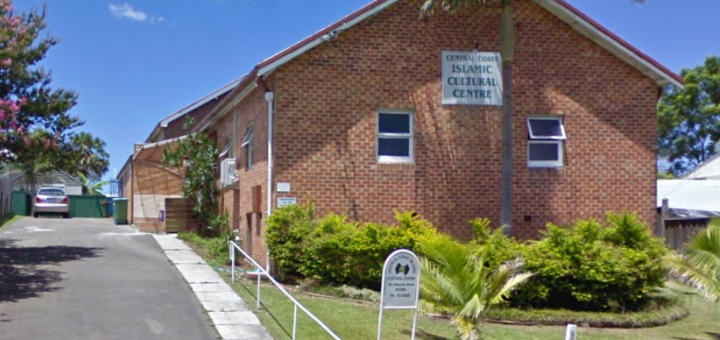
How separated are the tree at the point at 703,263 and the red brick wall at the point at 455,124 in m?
4.10

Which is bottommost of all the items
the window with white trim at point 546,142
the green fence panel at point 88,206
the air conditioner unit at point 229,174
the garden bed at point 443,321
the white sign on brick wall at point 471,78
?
the garden bed at point 443,321

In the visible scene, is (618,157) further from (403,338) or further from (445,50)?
(403,338)

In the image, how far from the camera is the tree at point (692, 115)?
40.6 meters

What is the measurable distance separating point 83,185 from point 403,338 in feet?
160

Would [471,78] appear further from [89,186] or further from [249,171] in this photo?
[89,186]

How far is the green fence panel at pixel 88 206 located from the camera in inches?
1601

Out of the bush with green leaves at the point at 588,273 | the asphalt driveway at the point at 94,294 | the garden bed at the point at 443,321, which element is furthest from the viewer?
the bush with green leaves at the point at 588,273

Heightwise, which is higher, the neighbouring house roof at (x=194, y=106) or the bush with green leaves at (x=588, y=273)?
the neighbouring house roof at (x=194, y=106)

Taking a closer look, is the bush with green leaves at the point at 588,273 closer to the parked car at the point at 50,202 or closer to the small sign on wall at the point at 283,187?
the small sign on wall at the point at 283,187

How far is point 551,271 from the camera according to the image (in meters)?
13.6

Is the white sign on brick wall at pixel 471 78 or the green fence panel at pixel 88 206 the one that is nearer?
the white sign on brick wall at pixel 471 78

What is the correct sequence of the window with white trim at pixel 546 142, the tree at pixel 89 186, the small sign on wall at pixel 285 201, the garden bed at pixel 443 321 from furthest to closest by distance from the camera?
the tree at pixel 89 186, the window with white trim at pixel 546 142, the small sign on wall at pixel 285 201, the garden bed at pixel 443 321

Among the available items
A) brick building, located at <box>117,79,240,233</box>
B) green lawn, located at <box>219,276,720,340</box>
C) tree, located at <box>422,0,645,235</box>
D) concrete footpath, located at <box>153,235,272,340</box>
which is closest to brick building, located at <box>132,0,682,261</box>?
tree, located at <box>422,0,645,235</box>

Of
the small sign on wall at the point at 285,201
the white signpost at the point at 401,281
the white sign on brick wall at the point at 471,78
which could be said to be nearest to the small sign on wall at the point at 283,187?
the small sign on wall at the point at 285,201
